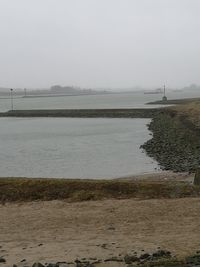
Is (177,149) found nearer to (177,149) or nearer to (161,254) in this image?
(177,149)

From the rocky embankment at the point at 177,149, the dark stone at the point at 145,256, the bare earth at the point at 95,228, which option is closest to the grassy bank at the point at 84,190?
the bare earth at the point at 95,228

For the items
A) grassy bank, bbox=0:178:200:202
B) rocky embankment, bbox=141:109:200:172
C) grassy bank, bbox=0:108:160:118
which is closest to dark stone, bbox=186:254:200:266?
grassy bank, bbox=0:178:200:202

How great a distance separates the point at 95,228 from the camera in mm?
9047

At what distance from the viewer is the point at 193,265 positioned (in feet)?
19.2

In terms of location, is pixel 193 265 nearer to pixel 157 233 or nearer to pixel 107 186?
pixel 157 233

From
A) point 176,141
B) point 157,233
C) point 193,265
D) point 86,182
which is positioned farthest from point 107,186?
point 176,141

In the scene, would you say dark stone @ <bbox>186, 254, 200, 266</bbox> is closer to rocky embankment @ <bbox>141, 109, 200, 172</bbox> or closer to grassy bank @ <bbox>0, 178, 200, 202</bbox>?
grassy bank @ <bbox>0, 178, 200, 202</bbox>

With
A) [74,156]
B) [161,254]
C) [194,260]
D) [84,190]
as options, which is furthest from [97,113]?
[194,260]

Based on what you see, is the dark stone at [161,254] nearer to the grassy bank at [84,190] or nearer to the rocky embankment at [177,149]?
the grassy bank at [84,190]

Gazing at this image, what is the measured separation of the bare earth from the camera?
7336 millimetres

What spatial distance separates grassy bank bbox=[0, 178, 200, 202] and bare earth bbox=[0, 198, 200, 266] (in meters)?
0.51

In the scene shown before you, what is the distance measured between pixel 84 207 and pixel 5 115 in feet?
222

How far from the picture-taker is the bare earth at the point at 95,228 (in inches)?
289

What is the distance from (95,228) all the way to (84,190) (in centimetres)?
315
